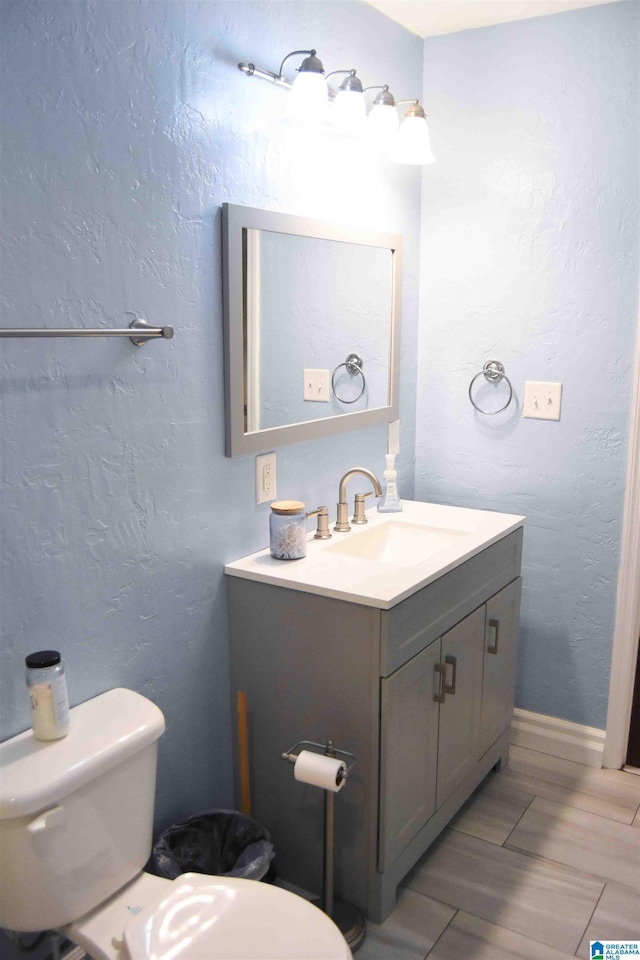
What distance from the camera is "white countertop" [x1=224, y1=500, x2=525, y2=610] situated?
1.82 m

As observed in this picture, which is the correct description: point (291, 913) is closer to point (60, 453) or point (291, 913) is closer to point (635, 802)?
point (60, 453)

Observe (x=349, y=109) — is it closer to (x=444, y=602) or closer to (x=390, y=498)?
(x=390, y=498)

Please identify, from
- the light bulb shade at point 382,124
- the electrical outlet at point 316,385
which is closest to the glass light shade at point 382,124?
the light bulb shade at point 382,124

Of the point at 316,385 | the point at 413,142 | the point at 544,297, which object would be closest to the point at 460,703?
the point at 316,385

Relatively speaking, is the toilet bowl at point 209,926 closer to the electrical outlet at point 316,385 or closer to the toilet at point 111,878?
the toilet at point 111,878

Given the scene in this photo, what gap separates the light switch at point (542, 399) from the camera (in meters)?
2.54

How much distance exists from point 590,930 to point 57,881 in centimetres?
126

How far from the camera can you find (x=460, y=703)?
2176 millimetres

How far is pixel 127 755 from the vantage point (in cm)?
150

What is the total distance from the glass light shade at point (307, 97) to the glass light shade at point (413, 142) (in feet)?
1.12

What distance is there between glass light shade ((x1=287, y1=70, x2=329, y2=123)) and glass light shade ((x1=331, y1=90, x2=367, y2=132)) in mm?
52

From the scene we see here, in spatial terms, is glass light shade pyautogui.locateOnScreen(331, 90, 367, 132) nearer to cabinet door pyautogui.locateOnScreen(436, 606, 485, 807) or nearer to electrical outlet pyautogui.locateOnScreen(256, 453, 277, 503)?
electrical outlet pyautogui.locateOnScreen(256, 453, 277, 503)

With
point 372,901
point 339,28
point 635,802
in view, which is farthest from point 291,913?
point 339,28

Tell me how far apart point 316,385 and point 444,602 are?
696 mm
